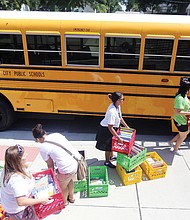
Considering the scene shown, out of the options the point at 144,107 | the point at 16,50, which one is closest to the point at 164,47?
the point at 144,107

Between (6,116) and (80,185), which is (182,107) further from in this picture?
(6,116)

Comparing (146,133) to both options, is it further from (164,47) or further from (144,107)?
(164,47)

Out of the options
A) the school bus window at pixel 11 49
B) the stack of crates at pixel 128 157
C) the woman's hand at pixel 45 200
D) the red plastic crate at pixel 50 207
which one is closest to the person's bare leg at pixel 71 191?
the red plastic crate at pixel 50 207

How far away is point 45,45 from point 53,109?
1395mm

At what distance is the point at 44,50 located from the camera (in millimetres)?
4977

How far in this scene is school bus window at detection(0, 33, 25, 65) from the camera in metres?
4.96

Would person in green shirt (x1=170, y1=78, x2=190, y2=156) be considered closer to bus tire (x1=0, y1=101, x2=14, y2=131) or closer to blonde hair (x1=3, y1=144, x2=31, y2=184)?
blonde hair (x1=3, y1=144, x2=31, y2=184)

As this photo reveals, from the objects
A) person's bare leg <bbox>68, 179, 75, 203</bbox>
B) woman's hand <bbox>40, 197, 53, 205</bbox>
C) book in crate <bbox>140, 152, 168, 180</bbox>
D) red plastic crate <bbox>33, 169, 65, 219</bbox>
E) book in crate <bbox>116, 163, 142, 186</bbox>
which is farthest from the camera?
book in crate <bbox>140, 152, 168, 180</bbox>

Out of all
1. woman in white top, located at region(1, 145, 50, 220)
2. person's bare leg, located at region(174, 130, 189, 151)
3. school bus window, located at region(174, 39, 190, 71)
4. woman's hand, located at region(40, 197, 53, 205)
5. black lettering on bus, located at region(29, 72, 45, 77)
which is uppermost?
school bus window, located at region(174, 39, 190, 71)

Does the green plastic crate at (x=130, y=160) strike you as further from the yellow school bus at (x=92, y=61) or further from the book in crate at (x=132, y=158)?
the yellow school bus at (x=92, y=61)

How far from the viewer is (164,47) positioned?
478 centimetres

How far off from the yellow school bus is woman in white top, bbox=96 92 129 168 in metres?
1.23

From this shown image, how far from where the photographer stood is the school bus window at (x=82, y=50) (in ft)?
15.9

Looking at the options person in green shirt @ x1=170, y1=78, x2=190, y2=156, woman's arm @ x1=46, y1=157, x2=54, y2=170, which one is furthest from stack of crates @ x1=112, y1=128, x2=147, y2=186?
woman's arm @ x1=46, y1=157, x2=54, y2=170
